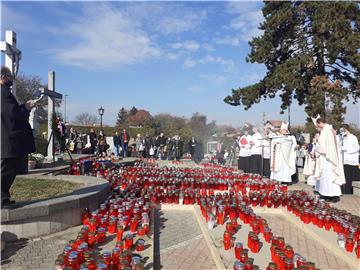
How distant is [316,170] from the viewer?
10.7m

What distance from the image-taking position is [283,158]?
1396 cm

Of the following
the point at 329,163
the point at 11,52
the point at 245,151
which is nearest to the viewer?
the point at 329,163

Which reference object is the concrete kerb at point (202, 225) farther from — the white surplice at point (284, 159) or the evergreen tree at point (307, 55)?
the evergreen tree at point (307, 55)

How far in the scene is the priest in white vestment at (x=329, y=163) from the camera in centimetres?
1023

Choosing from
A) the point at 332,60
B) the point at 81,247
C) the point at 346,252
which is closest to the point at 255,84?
the point at 332,60

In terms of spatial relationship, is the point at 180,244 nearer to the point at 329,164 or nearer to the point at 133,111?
the point at 329,164

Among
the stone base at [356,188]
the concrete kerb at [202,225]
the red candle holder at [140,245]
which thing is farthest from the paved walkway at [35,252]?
the stone base at [356,188]

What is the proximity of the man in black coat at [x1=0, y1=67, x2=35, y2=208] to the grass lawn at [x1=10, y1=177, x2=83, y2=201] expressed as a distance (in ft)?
3.42

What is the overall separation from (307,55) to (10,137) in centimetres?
2086

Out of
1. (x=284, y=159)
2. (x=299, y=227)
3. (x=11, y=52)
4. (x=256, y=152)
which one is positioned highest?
(x=11, y=52)

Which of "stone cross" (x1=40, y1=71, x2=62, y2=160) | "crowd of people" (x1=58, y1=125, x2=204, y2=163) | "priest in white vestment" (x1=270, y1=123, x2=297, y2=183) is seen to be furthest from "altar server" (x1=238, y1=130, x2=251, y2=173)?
"stone cross" (x1=40, y1=71, x2=62, y2=160)

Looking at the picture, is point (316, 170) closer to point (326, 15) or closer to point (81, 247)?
point (81, 247)

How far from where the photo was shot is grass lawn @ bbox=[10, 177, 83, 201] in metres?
6.80

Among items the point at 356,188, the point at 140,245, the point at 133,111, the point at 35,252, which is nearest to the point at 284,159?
the point at 356,188
